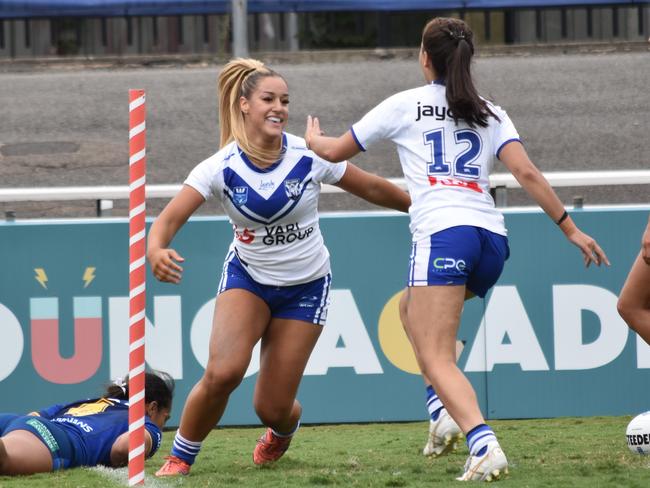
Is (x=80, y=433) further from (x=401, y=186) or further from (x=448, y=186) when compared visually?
(x=401, y=186)

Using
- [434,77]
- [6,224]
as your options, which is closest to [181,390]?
[6,224]

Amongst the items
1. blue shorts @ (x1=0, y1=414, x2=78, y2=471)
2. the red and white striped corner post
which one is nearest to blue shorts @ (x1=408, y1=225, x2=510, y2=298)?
the red and white striped corner post

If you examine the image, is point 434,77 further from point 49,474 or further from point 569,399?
point 569,399

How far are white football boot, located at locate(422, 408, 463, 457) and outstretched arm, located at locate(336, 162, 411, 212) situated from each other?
1.01 m

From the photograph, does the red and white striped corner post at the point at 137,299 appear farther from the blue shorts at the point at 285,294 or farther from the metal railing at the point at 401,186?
the metal railing at the point at 401,186

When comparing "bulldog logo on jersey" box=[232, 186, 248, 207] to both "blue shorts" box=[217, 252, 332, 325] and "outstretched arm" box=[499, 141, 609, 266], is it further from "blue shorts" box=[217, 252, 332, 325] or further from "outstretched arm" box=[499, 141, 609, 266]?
"outstretched arm" box=[499, 141, 609, 266]

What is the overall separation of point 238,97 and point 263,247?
72cm

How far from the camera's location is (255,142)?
6.14m

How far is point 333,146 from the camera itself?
5.73 meters

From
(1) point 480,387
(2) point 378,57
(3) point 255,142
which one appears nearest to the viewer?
(3) point 255,142

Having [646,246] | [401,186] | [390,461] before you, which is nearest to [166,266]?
[390,461]

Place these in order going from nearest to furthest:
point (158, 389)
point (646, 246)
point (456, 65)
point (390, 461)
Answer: point (456, 65)
point (646, 246)
point (390, 461)
point (158, 389)

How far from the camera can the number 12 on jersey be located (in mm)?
5625

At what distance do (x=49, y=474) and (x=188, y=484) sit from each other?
2.74 feet
